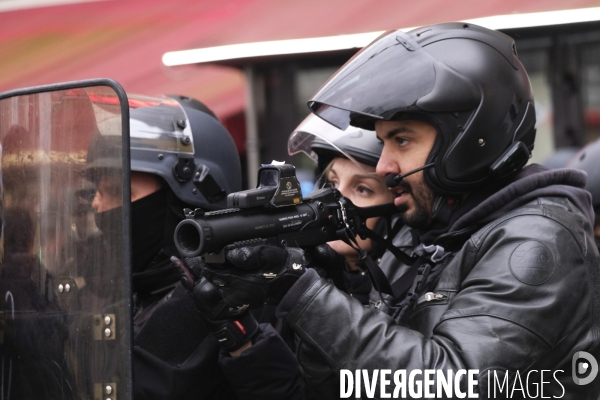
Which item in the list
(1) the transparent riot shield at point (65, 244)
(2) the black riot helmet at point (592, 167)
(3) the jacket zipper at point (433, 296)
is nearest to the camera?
(1) the transparent riot shield at point (65, 244)

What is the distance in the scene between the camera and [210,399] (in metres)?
2.44

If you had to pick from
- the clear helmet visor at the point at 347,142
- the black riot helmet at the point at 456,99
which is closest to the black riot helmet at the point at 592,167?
the clear helmet visor at the point at 347,142

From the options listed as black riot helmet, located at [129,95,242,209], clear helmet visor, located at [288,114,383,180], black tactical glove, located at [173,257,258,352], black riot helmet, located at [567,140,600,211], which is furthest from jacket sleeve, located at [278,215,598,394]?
black riot helmet, located at [567,140,600,211]

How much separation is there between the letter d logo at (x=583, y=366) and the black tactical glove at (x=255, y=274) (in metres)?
0.64

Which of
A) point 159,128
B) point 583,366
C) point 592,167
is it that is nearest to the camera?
point 583,366

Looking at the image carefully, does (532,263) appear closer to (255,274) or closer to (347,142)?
(255,274)

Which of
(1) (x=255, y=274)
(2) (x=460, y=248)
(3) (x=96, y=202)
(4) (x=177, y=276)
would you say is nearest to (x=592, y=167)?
(2) (x=460, y=248)

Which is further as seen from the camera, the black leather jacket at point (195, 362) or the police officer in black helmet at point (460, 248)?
the black leather jacket at point (195, 362)

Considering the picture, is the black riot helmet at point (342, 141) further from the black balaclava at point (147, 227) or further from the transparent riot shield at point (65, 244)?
the transparent riot shield at point (65, 244)

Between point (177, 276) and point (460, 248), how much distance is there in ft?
3.16

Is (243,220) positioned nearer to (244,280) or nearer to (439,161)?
(244,280)

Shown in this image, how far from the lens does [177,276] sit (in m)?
2.62

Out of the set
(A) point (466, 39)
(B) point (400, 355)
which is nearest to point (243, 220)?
(B) point (400, 355)

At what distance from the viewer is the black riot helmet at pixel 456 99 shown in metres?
2.09
